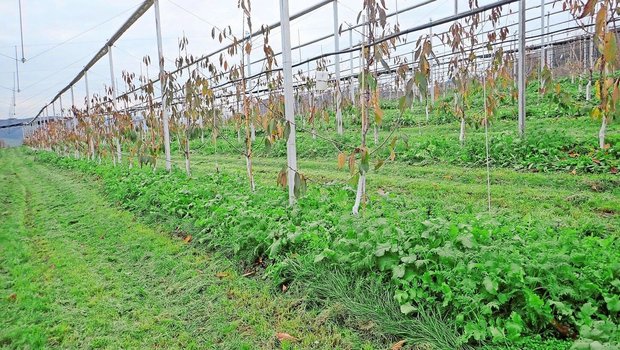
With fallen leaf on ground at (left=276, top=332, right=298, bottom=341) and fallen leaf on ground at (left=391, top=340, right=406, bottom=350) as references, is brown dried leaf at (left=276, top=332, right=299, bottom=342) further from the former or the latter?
fallen leaf on ground at (left=391, top=340, right=406, bottom=350)

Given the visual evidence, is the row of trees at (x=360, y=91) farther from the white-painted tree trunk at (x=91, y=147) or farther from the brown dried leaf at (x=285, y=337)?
the brown dried leaf at (x=285, y=337)

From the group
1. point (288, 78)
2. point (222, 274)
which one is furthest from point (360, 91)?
point (222, 274)

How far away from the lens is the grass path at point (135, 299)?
2533 mm

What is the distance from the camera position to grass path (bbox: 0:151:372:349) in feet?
8.31

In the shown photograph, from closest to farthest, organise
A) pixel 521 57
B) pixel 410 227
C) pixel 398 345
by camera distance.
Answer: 1. pixel 398 345
2. pixel 410 227
3. pixel 521 57

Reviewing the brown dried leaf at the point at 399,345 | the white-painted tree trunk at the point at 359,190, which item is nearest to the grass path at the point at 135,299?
the brown dried leaf at the point at 399,345

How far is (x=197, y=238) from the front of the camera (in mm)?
4242

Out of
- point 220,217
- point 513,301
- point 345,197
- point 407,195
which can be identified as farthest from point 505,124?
point 513,301

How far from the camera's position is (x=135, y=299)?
315 cm

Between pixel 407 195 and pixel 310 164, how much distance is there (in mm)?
3576

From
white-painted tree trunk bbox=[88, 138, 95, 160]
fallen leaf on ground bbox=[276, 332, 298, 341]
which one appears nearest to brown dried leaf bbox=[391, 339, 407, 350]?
fallen leaf on ground bbox=[276, 332, 298, 341]

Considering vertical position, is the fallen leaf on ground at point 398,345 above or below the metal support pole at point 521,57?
below

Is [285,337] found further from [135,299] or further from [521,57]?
[521,57]

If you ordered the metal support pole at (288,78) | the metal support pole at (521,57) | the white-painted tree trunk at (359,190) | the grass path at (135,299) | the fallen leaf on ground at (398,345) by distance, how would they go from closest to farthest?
1. the fallen leaf on ground at (398,345)
2. the grass path at (135,299)
3. the white-painted tree trunk at (359,190)
4. the metal support pole at (288,78)
5. the metal support pole at (521,57)
